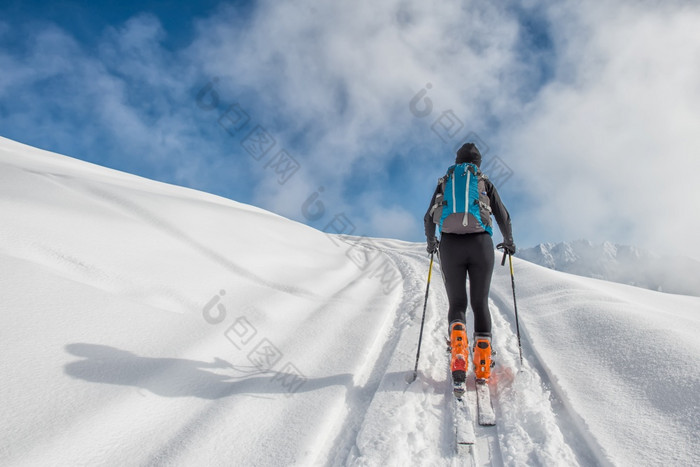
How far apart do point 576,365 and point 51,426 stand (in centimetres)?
427

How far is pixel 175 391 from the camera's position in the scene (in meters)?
2.80

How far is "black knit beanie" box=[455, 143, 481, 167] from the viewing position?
371 cm

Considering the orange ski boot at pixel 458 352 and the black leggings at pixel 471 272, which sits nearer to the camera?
the orange ski boot at pixel 458 352

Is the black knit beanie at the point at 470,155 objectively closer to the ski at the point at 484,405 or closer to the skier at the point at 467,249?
the skier at the point at 467,249

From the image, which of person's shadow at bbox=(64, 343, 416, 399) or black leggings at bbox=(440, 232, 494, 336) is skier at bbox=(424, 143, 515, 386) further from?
person's shadow at bbox=(64, 343, 416, 399)

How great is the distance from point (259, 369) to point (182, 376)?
69 cm

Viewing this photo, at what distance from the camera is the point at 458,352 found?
302cm

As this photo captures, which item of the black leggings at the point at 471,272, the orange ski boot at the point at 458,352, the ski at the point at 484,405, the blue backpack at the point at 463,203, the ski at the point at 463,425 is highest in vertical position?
the blue backpack at the point at 463,203

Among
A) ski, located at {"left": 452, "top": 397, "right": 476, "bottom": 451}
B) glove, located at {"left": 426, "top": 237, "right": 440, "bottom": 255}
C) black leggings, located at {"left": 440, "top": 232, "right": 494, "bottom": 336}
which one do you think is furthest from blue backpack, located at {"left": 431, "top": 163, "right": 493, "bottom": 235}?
ski, located at {"left": 452, "top": 397, "right": 476, "bottom": 451}

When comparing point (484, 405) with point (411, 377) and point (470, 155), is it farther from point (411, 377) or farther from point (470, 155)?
point (470, 155)

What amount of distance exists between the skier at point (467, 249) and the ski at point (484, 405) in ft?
0.27

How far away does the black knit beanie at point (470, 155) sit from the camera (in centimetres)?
371

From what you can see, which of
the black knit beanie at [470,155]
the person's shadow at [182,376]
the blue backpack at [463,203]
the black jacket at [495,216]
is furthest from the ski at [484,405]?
the black knit beanie at [470,155]

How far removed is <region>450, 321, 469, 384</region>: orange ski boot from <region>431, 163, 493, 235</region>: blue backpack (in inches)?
36.1
